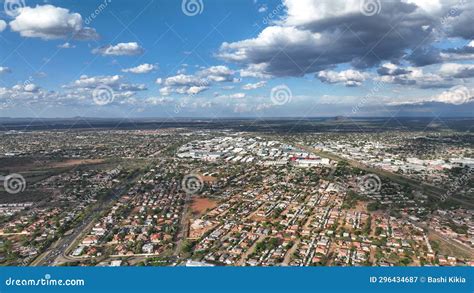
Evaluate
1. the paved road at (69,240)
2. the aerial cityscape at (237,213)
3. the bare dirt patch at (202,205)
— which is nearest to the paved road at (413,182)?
the aerial cityscape at (237,213)

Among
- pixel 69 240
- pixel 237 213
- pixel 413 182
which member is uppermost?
pixel 69 240

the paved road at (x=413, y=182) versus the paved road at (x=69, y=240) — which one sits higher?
the paved road at (x=69, y=240)

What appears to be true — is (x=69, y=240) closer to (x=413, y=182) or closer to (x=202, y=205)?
(x=202, y=205)

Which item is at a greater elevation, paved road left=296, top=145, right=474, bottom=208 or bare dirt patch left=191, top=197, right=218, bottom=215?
bare dirt patch left=191, top=197, right=218, bottom=215

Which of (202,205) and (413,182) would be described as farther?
(413,182)

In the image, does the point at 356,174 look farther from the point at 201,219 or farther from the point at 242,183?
the point at 201,219

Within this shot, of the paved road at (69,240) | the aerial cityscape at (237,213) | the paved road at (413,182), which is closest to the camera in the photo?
the paved road at (69,240)

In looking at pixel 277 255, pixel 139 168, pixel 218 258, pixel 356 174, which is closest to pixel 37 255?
pixel 218 258

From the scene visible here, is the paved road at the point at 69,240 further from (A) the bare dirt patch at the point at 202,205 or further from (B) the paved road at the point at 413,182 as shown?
(B) the paved road at the point at 413,182

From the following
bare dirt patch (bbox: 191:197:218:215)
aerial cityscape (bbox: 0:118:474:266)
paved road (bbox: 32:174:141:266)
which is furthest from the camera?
bare dirt patch (bbox: 191:197:218:215)

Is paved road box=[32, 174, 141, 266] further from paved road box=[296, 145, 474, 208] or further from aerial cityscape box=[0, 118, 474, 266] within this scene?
paved road box=[296, 145, 474, 208]

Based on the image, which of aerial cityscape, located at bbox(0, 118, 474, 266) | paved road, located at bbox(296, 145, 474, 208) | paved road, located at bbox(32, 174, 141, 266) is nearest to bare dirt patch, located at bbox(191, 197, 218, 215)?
aerial cityscape, located at bbox(0, 118, 474, 266)

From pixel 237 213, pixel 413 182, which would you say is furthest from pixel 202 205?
pixel 413 182

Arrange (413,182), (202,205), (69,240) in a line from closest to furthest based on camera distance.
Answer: (69,240) → (202,205) → (413,182)
